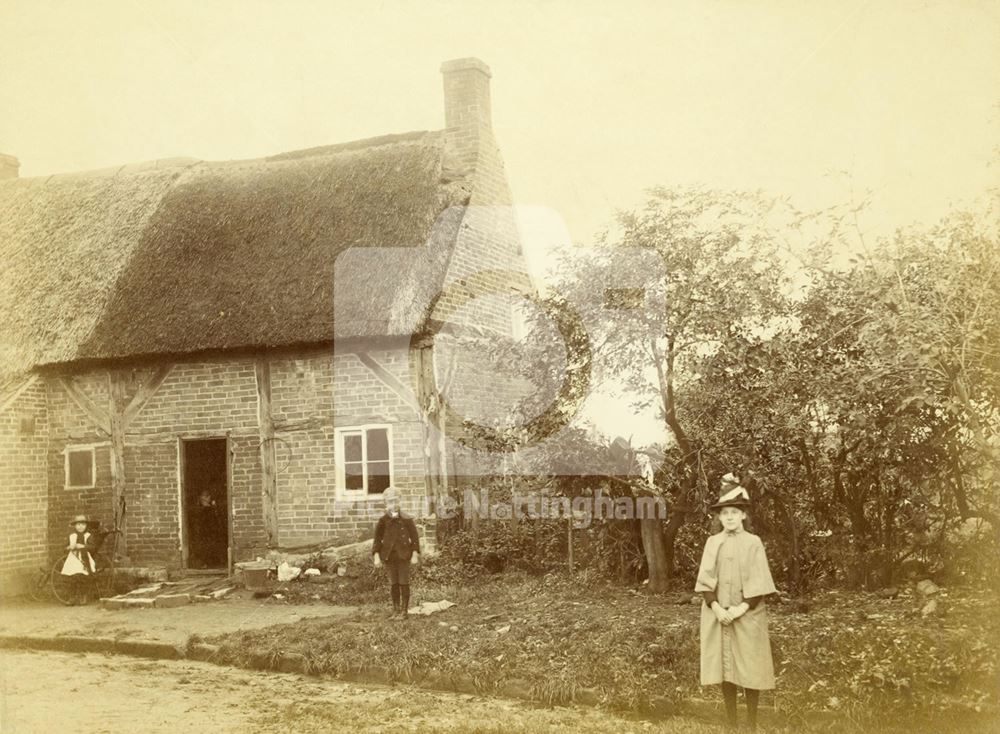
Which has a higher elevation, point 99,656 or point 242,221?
point 242,221

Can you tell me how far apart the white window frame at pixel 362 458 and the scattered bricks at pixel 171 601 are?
240 cm

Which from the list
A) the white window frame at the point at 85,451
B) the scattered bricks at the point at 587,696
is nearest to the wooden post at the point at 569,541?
the scattered bricks at the point at 587,696

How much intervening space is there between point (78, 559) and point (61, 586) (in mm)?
425

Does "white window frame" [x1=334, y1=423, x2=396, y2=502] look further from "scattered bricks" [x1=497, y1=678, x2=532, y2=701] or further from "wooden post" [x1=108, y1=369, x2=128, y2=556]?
"scattered bricks" [x1=497, y1=678, x2=532, y2=701]

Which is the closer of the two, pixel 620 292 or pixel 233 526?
pixel 620 292

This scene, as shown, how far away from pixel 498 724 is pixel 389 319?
670cm

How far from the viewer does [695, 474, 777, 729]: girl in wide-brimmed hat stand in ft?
18.8

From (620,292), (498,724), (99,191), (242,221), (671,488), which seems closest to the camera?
(498,724)

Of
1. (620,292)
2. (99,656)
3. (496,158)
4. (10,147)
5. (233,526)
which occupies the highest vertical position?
(496,158)

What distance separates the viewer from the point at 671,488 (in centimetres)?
932

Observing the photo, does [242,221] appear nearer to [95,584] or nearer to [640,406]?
[95,584]

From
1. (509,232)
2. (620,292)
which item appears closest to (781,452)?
(620,292)

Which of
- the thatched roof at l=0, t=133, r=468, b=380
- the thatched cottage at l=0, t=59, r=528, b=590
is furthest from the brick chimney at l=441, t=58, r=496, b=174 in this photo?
the thatched roof at l=0, t=133, r=468, b=380

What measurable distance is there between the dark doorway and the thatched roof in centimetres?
203
